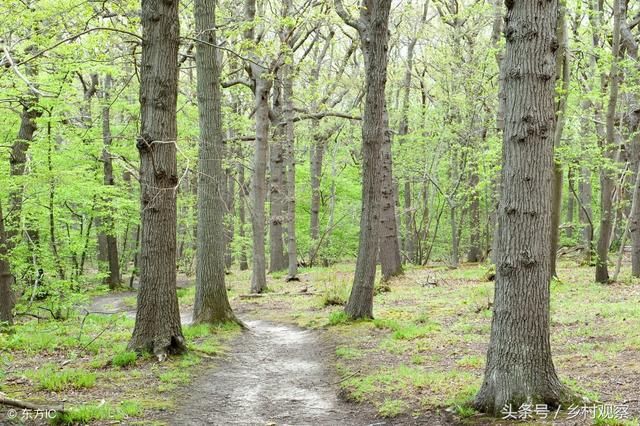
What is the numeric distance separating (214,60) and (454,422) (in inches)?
314

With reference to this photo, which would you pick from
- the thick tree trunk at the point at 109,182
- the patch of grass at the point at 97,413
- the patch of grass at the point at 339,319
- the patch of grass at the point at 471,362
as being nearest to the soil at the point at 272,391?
the patch of grass at the point at 97,413

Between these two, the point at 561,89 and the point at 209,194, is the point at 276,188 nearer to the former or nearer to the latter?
the point at 209,194

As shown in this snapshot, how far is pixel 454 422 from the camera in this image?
4.54 metres

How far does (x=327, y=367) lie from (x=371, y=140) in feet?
13.3

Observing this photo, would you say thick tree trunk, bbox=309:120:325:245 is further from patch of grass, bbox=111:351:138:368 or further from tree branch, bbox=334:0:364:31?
patch of grass, bbox=111:351:138:368

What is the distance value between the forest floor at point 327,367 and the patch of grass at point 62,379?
0.04ft

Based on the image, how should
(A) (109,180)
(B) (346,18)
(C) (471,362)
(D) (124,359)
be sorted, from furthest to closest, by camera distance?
(A) (109,180) < (B) (346,18) < (D) (124,359) < (C) (471,362)

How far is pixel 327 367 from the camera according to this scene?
7344mm

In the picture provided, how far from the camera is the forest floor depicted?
5102mm

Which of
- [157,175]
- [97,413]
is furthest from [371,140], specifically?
[97,413]

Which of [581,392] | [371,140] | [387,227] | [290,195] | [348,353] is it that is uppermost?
[371,140]

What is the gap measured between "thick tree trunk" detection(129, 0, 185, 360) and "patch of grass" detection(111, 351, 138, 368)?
0.71 ft

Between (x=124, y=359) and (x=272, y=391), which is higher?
(x=124, y=359)

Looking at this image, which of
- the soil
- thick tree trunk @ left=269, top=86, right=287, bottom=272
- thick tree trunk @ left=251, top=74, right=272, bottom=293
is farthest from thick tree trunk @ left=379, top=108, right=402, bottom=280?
the soil
